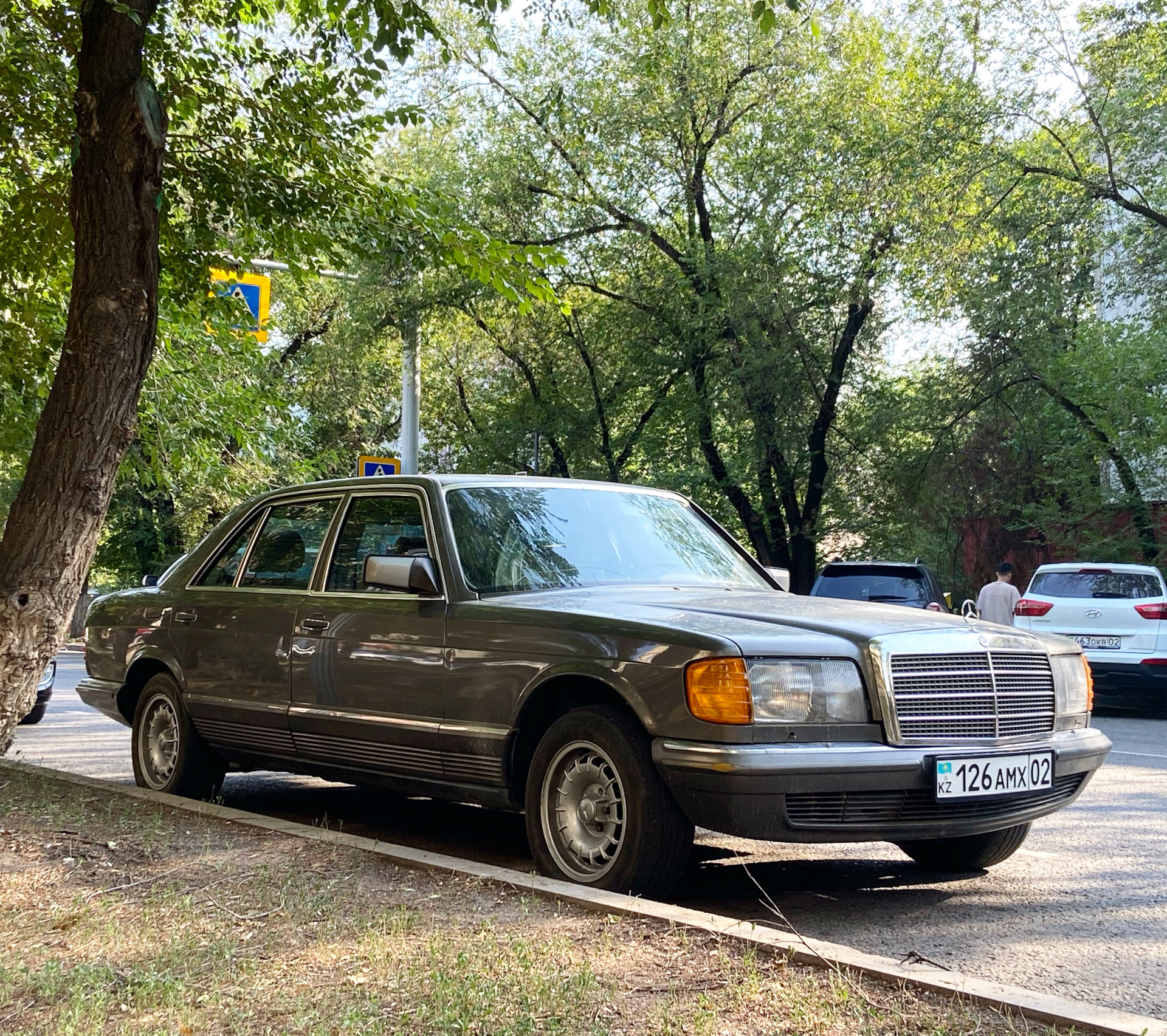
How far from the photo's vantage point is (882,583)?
48.0 ft

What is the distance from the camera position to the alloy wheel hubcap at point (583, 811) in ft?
16.6

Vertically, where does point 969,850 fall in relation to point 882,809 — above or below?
below

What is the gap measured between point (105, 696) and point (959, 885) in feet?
16.7

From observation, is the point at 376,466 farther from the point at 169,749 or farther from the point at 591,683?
the point at 591,683

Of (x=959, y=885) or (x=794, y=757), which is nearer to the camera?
(x=794, y=757)

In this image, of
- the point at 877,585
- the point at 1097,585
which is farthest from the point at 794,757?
the point at 1097,585

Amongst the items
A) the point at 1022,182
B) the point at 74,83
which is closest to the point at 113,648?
the point at 74,83

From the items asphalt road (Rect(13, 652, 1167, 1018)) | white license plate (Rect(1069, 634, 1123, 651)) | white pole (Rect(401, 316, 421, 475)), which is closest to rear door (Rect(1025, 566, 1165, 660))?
white license plate (Rect(1069, 634, 1123, 651))

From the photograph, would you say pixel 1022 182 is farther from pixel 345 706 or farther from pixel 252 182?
pixel 345 706

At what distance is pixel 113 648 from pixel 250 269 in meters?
3.93

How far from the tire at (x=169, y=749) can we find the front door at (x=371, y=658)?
1049 millimetres

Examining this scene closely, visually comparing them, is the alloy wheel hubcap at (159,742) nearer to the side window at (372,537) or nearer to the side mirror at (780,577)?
the side window at (372,537)

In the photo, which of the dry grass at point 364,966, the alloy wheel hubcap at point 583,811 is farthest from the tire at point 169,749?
the alloy wheel hubcap at point 583,811

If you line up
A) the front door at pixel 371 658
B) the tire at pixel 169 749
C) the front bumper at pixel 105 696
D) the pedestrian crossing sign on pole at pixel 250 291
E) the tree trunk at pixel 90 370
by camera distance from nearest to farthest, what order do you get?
the front door at pixel 371 658 < the tree trunk at pixel 90 370 < the tire at pixel 169 749 < the front bumper at pixel 105 696 < the pedestrian crossing sign on pole at pixel 250 291
